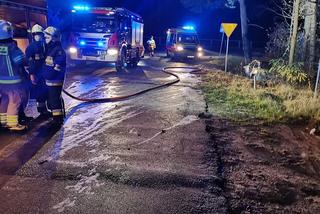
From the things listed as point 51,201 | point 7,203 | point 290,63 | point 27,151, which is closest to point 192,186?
point 51,201

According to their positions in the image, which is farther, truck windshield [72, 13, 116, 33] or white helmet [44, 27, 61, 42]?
truck windshield [72, 13, 116, 33]

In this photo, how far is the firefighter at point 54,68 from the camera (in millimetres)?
6227

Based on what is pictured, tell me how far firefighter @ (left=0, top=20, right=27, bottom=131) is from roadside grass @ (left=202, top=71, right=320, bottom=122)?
430 centimetres

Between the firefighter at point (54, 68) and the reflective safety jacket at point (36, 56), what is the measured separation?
0.80 ft

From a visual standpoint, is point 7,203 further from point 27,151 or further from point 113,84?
point 113,84

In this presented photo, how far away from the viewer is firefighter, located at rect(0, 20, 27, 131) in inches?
217

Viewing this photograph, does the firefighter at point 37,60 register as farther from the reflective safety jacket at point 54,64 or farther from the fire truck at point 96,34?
the fire truck at point 96,34

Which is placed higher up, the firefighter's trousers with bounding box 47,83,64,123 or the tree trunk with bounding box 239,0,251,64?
the tree trunk with bounding box 239,0,251,64

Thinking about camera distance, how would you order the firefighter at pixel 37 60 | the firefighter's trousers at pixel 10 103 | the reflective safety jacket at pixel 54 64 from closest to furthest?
1. the firefighter's trousers at pixel 10 103
2. the reflective safety jacket at pixel 54 64
3. the firefighter at pixel 37 60

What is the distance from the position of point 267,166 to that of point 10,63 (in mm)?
4452

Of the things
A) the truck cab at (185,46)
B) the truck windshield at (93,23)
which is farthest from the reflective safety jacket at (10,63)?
the truck cab at (185,46)

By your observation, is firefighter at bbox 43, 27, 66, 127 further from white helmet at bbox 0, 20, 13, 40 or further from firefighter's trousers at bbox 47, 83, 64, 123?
white helmet at bbox 0, 20, 13, 40

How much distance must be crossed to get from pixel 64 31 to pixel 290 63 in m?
9.80

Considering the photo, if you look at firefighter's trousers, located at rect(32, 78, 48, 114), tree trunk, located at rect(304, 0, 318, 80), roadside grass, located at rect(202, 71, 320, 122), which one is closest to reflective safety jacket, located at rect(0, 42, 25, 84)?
firefighter's trousers, located at rect(32, 78, 48, 114)
